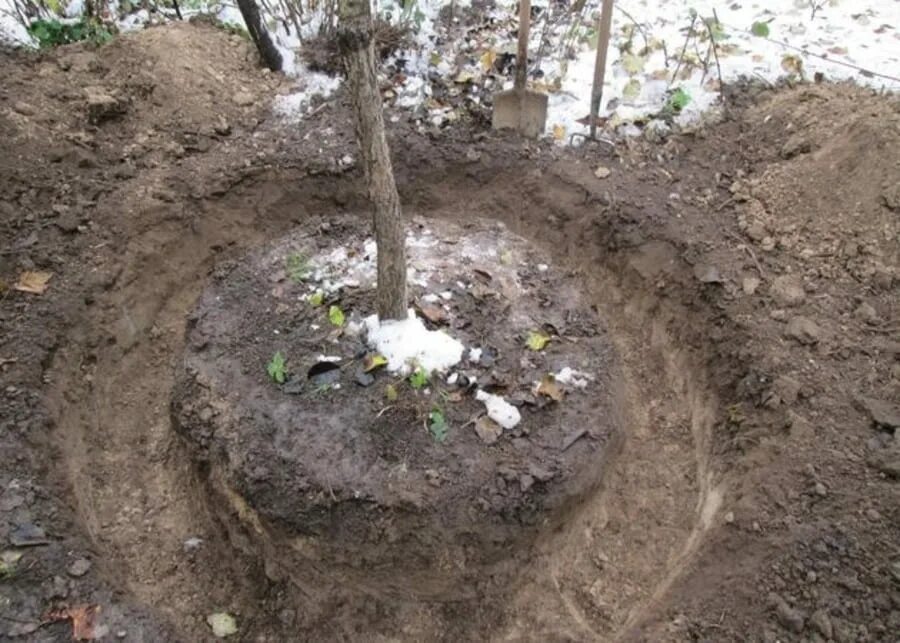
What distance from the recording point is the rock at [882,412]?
7.86ft

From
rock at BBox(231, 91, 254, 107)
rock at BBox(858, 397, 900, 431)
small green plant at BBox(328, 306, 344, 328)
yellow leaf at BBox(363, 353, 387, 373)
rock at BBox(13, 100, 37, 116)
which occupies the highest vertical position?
rock at BBox(13, 100, 37, 116)

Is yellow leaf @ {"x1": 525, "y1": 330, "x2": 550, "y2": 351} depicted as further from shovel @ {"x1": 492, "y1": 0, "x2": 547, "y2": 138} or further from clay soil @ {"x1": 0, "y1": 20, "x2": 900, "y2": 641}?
shovel @ {"x1": 492, "y1": 0, "x2": 547, "y2": 138}

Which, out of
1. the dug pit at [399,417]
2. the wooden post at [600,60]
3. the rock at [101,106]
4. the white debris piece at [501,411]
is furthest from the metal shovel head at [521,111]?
the rock at [101,106]

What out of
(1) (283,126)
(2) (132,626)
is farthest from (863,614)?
(1) (283,126)

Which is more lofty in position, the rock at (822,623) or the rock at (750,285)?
the rock at (750,285)

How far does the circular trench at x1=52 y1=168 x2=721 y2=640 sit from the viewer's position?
2.53 meters

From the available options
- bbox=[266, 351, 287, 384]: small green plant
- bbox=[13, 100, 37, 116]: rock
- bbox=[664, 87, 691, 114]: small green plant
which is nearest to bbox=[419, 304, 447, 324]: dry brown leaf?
bbox=[266, 351, 287, 384]: small green plant

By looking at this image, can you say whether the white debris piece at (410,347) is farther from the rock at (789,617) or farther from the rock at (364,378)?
the rock at (789,617)

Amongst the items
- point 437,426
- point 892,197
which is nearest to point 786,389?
point 892,197

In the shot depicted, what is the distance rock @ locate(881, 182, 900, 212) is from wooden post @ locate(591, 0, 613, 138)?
144 centimetres

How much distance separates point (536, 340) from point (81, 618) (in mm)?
1965

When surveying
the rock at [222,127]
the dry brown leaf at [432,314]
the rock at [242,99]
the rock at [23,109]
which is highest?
the rock at [23,109]

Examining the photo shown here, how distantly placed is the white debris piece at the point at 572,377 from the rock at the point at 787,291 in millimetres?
895

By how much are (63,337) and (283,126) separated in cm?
168
